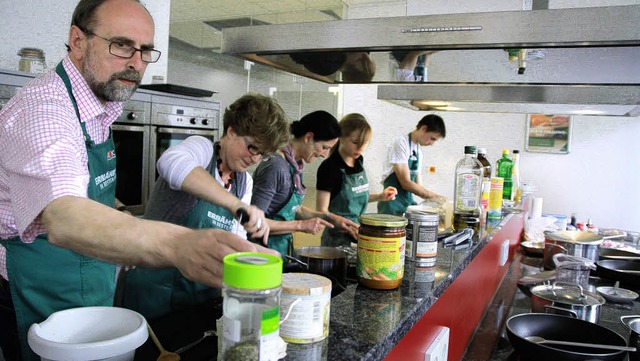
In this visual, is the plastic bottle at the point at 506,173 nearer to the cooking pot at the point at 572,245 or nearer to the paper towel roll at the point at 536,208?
the paper towel roll at the point at 536,208

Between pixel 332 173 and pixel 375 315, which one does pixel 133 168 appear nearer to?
pixel 332 173

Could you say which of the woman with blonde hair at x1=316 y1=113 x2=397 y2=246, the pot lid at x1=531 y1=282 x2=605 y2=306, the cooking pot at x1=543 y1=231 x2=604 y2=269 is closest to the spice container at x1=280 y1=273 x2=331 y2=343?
the pot lid at x1=531 y1=282 x2=605 y2=306

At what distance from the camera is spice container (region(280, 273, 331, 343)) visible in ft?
2.68

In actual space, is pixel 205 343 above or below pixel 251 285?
below

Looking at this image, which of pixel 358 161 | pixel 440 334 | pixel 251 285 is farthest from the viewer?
pixel 358 161

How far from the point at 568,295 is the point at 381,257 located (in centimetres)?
118

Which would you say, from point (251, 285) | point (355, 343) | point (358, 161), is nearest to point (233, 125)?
point (355, 343)

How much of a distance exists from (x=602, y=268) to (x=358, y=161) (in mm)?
1702

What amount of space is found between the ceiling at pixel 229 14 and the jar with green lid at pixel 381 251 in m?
3.96

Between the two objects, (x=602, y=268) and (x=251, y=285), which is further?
(x=602, y=268)

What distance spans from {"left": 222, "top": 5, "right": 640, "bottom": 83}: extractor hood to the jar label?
20.7 inches

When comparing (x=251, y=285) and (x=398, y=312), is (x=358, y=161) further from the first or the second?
(x=251, y=285)

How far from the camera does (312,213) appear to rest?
3.04m

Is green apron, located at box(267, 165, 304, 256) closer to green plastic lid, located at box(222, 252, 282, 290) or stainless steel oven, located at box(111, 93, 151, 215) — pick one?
stainless steel oven, located at box(111, 93, 151, 215)
